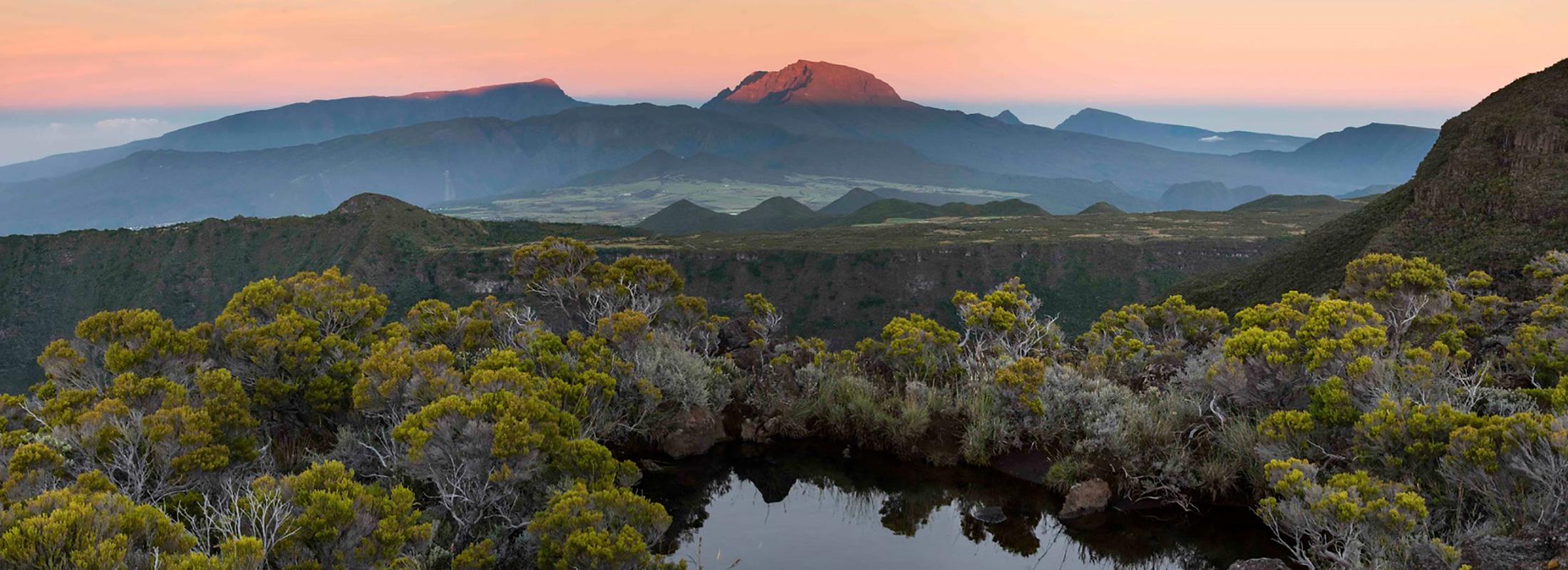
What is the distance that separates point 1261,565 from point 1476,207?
132 feet

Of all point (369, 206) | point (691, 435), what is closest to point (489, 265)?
point (369, 206)

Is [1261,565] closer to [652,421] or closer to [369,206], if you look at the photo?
[652,421]

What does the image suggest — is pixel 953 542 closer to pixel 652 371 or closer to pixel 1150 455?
pixel 1150 455

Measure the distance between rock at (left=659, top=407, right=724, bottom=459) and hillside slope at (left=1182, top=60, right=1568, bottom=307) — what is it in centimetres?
2761

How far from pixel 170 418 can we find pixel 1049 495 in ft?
35.5

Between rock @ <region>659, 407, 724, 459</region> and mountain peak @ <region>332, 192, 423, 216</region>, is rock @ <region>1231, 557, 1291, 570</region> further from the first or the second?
mountain peak @ <region>332, 192, 423, 216</region>

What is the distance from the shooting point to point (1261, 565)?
8.09 meters

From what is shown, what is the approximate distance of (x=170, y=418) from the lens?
8.79m

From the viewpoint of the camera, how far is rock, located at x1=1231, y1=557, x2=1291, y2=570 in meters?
7.99

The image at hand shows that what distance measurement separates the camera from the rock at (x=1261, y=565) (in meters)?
7.99

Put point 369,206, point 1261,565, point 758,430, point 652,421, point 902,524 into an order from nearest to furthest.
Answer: point 1261,565
point 902,524
point 652,421
point 758,430
point 369,206

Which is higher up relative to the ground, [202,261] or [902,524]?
[902,524]

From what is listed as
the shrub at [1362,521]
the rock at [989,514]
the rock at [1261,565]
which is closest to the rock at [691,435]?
the rock at [989,514]

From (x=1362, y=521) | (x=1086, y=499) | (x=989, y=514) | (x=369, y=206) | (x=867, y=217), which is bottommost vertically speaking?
(x=867, y=217)
